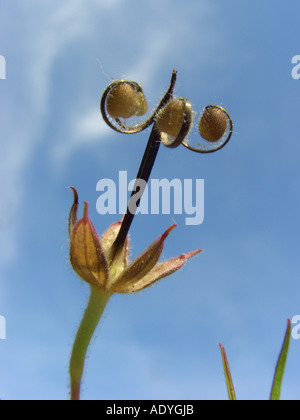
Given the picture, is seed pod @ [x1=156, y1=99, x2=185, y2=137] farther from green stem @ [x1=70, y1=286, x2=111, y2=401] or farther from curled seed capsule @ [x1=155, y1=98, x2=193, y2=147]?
green stem @ [x1=70, y1=286, x2=111, y2=401]

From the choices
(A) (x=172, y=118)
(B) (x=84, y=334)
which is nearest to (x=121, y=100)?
(A) (x=172, y=118)

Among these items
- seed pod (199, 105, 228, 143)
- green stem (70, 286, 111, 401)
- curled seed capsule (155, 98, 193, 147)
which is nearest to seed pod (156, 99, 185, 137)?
curled seed capsule (155, 98, 193, 147)

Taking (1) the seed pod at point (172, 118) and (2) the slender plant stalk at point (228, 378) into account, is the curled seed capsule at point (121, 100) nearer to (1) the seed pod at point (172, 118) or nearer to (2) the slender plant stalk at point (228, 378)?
(1) the seed pod at point (172, 118)

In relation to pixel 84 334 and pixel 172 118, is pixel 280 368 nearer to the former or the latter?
pixel 84 334

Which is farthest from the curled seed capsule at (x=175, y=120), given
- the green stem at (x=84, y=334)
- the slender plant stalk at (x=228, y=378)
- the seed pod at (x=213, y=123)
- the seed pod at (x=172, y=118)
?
the slender plant stalk at (x=228, y=378)

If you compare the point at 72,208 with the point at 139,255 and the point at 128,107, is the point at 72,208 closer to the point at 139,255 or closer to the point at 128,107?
the point at 139,255

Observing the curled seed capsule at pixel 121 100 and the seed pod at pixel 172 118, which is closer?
the seed pod at pixel 172 118
